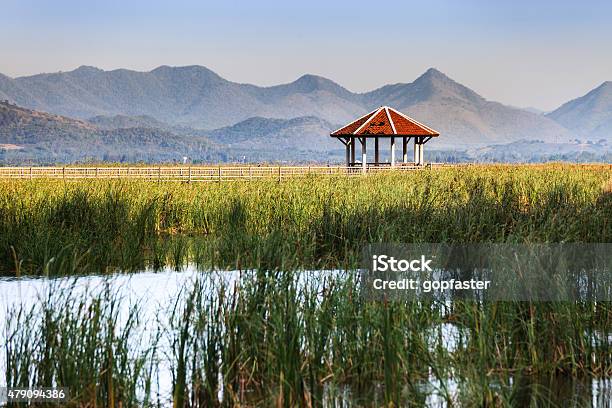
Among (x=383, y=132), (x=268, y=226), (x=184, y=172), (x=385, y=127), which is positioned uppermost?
(x=385, y=127)

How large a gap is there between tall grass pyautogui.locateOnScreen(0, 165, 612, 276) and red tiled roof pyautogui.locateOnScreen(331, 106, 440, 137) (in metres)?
19.4

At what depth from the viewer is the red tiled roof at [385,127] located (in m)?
36.2

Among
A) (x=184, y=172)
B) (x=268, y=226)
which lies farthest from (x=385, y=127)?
(x=268, y=226)

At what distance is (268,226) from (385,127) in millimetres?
23907

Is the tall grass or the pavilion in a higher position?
the pavilion

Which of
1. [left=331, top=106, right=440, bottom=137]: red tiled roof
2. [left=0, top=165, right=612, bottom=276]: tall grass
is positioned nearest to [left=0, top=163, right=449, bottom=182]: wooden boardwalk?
[left=331, top=106, right=440, bottom=137]: red tiled roof

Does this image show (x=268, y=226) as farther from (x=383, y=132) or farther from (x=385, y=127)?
(x=385, y=127)

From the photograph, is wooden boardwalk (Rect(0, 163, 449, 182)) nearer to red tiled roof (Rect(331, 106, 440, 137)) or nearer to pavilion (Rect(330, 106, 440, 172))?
pavilion (Rect(330, 106, 440, 172))

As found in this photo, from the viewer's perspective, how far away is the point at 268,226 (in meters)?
13.5

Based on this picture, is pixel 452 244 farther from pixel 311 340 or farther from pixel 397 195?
pixel 397 195

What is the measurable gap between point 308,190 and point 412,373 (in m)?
12.1

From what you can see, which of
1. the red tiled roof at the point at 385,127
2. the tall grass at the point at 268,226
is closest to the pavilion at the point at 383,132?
the red tiled roof at the point at 385,127

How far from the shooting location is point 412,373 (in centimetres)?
522

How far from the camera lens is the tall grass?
871 centimetres
